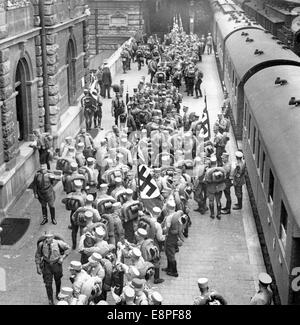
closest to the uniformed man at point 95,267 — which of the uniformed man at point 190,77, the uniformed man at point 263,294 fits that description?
the uniformed man at point 263,294

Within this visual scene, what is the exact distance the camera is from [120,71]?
35812 millimetres

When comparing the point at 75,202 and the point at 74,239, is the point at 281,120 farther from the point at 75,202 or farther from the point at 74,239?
the point at 74,239

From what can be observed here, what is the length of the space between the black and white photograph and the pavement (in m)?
0.03

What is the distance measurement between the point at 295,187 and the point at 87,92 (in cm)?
1417

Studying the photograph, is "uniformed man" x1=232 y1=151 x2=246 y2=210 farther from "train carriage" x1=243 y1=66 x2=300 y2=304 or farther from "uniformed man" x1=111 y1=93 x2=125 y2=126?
"uniformed man" x1=111 y1=93 x2=125 y2=126

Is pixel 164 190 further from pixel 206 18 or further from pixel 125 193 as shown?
pixel 206 18

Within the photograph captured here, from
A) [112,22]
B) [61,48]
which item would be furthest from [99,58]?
[61,48]

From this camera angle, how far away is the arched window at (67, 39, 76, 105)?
70.5ft

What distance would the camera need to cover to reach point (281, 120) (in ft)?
35.8

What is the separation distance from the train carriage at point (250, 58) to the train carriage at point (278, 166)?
1.20 metres

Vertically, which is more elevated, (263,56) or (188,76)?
(263,56)

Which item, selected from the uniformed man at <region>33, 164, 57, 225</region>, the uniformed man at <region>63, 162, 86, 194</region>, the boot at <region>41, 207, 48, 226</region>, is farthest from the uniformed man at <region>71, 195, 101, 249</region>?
the boot at <region>41, 207, 48, 226</region>

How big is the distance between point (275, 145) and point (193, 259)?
329 centimetres

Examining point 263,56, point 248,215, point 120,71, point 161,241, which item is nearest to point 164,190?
point 161,241
